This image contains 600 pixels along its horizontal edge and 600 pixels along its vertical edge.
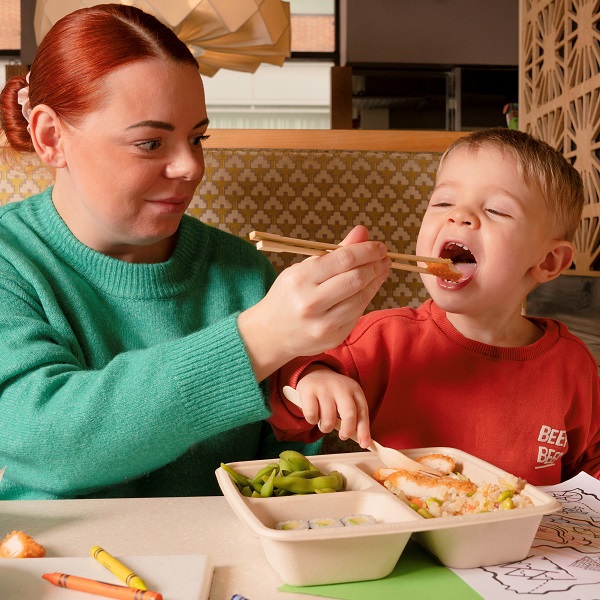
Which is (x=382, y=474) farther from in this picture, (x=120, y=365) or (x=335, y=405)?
(x=120, y=365)

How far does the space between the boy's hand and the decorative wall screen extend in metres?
0.99

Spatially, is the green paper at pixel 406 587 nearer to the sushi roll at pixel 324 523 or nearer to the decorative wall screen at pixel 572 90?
the sushi roll at pixel 324 523

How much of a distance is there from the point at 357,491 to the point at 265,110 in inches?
290

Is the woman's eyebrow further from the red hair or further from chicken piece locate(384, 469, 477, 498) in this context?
chicken piece locate(384, 469, 477, 498)

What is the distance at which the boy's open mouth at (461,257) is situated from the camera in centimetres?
128

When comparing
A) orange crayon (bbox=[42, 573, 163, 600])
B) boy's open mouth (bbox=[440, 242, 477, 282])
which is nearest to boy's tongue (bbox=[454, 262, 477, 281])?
boy's open mouth (bbox=[440, 242, 477, 282])

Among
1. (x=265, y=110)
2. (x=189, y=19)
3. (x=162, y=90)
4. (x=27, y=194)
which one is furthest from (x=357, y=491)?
(x=265, y=110)

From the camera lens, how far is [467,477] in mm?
1002

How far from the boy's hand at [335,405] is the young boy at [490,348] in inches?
4.7

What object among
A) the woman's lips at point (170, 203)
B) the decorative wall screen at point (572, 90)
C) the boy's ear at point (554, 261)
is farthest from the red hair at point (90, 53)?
the decorative wall screen at point (572, 90)

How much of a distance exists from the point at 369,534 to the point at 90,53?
0.98 metres

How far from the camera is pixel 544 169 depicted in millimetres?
1323

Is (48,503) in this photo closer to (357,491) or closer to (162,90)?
(357,491)

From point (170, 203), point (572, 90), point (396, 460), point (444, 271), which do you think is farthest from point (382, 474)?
point (572, 90)
